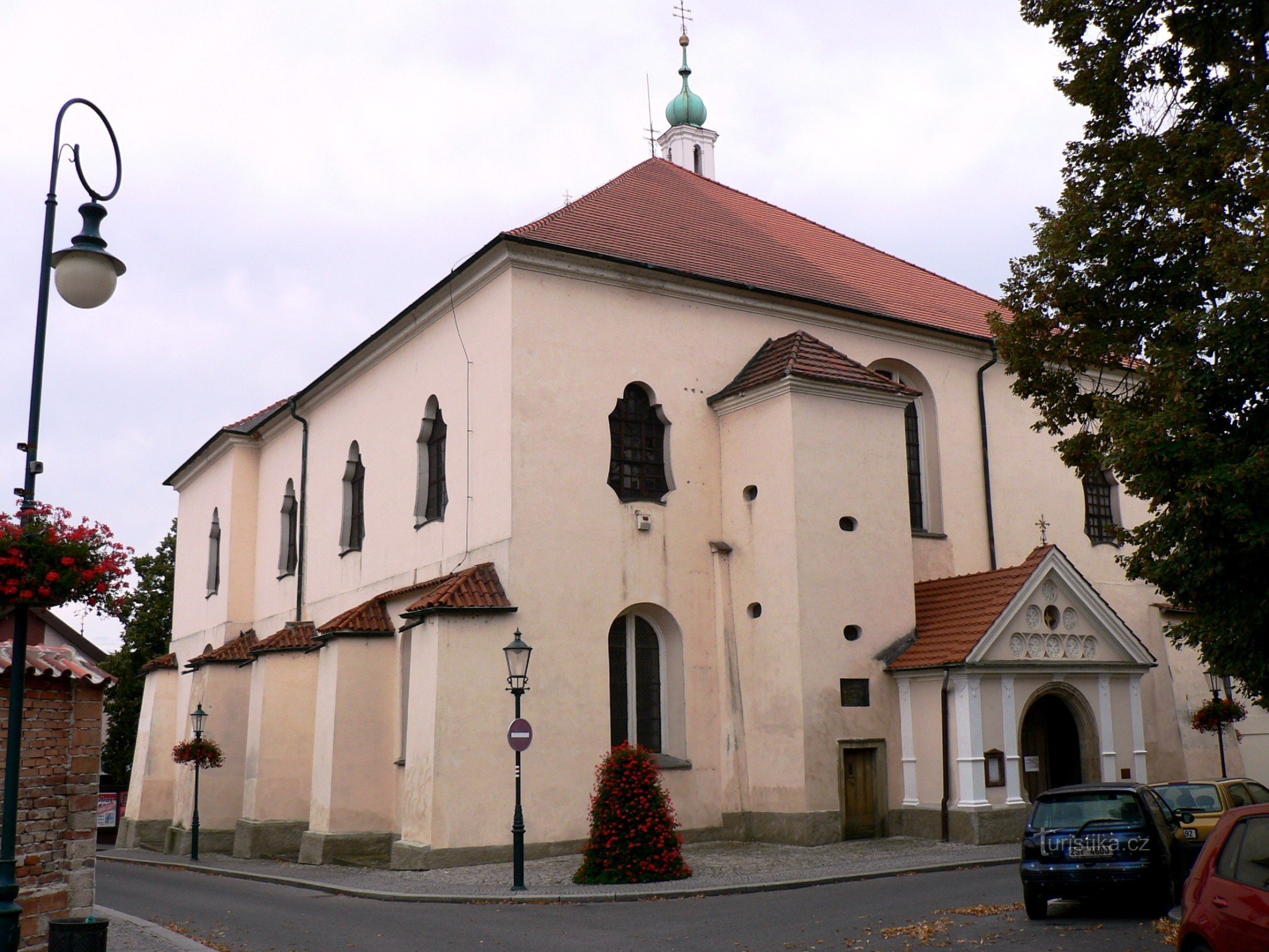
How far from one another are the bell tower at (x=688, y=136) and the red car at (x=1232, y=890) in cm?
2976

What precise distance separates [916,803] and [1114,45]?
12953 mm

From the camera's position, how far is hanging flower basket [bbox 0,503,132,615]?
9281 mm

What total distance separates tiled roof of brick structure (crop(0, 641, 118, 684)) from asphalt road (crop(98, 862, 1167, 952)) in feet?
10.9

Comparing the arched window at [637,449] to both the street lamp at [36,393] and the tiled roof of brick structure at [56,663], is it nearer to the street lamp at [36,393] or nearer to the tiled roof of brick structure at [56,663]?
the tiled roof of brick structure at [56,663]

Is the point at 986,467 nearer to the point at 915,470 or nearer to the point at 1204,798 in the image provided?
the point at 915,470

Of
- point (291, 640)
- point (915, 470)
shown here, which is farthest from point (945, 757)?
point (291, 640)

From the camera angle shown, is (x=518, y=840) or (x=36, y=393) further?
(x=518, y=840)

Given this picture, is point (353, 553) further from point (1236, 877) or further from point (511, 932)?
point (1236, 877)

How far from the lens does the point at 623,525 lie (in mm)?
21812

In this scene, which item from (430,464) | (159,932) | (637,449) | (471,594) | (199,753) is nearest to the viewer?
(159,932)

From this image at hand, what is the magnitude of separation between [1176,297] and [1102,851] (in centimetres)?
574

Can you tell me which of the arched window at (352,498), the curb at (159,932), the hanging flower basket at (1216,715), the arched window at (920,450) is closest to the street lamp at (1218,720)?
the hanging flower basket at (1216,715)

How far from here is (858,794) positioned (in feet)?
69.2

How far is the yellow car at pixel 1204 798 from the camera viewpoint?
52.1 ft
